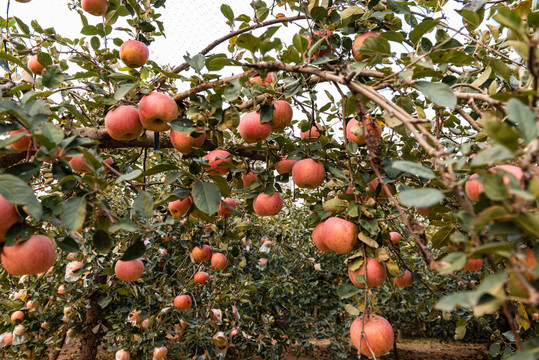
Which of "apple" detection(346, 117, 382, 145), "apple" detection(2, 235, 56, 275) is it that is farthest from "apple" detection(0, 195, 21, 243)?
"apple" detection(346, 117, 382, 145)

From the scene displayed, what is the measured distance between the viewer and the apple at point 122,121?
1.49 m

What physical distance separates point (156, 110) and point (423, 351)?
9257 millimetres

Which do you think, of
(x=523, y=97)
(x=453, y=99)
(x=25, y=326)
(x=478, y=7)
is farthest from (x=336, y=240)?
(x=25, y=326)

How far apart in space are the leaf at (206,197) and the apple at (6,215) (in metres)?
0.57

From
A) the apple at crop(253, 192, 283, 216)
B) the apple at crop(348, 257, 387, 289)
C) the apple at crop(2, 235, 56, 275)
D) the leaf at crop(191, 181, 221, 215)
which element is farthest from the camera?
the apple at crop(253, 192, 283, 216)

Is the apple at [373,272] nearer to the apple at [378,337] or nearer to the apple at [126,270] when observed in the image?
the apple at [378,337]

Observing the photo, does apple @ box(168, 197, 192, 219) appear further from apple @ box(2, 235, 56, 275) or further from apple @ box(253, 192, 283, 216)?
apple @ box(2, 235, 56, 275)

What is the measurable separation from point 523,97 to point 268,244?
340 cm

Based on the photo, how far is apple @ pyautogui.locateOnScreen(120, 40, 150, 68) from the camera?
188 centimetres

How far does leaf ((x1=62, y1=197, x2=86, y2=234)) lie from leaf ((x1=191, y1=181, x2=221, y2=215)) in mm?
427

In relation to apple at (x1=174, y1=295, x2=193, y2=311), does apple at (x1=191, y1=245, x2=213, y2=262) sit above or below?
above

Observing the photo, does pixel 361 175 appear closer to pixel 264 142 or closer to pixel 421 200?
pixel 264 142

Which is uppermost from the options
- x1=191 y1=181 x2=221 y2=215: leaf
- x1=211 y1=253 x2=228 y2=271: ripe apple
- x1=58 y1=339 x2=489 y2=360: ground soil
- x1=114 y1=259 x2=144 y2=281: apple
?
x1=191 y1=181 x2=221 y2=215: leaf

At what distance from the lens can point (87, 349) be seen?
3.54 metres
